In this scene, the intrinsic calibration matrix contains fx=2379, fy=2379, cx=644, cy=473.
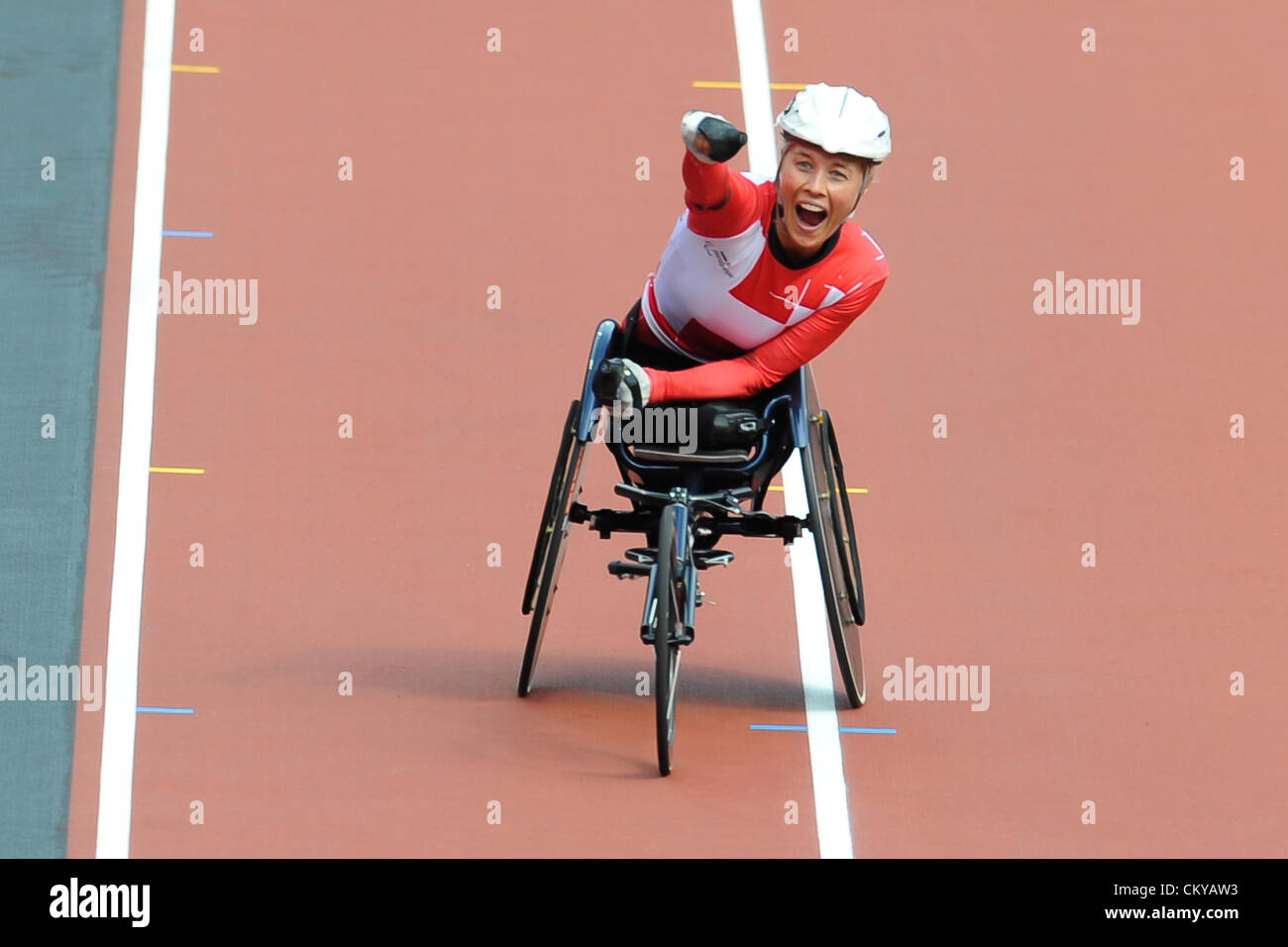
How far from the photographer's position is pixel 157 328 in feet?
37.6

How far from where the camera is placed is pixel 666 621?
318 inches

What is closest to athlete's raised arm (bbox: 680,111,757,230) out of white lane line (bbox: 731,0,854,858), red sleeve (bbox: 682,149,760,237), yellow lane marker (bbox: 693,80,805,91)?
red sleeve (bbox: 682,149,760,237)

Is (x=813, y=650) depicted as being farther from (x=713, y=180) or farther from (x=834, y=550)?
(x=713, y=180)

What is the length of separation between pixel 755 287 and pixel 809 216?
1.14 ft

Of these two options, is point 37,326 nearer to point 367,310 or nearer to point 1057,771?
point 367,310

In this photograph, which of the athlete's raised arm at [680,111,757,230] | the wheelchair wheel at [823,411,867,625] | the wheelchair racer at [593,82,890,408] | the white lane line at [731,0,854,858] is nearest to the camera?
the athlete's raised arm at [680,111,757,230]

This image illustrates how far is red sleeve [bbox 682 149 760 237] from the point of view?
→ 823cm

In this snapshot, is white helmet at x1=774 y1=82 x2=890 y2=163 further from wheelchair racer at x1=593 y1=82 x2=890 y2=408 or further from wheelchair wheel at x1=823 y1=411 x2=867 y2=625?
wheelchair wheel at x1=823 y1=411 x2=867 y2=625

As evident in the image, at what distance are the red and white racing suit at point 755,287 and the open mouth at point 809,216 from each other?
6.7 inches

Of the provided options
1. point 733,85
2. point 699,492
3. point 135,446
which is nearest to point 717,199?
point 699,492

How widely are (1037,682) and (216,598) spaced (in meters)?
3.34

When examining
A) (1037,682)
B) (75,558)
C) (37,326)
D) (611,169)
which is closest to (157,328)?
(37,326)

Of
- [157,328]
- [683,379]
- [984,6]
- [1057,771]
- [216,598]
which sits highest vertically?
[984,6]

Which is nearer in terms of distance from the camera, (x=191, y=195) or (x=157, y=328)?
(x=157, y=328)
